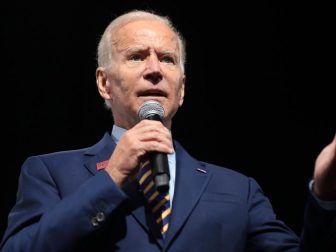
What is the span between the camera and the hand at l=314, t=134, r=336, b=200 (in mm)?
1411

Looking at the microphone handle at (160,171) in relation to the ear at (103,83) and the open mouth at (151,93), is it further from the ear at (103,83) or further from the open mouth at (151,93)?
the ear at (103,83)

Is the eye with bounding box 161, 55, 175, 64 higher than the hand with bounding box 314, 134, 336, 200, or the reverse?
the eye with bounding box 161, 55, 175, 64

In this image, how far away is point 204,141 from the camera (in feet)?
10.9

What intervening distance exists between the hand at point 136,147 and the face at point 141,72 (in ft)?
1.04

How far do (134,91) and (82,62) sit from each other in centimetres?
134

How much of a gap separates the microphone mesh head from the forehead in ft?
0.95

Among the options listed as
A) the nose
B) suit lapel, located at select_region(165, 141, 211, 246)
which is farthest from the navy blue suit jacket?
the nose

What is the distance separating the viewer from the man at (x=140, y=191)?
1.59 m

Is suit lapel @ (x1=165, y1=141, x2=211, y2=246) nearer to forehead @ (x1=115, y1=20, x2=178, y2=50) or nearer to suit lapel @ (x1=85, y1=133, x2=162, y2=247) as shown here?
suit lapel @ (x1=85, y1=133, x2=162, y2=247)

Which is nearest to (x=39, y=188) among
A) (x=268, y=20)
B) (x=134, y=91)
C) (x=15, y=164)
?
(x=134, y=91)

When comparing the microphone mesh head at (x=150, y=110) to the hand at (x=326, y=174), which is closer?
the hand at (x=326, y=174)

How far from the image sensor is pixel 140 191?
5.97ft

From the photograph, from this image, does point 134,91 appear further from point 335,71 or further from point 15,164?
point 335,71

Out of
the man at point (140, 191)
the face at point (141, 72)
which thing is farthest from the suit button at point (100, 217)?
the face at point (141, 72)
